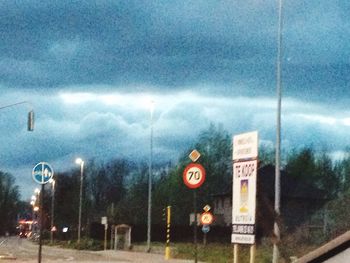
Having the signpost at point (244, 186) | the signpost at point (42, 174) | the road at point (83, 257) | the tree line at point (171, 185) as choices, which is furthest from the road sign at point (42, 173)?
the tree line at point (171, 185)

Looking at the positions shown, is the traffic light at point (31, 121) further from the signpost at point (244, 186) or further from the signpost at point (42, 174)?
the signpost at point (244, 186)

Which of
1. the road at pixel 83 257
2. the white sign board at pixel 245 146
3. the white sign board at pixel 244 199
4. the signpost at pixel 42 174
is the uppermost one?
the signpost at pixel 42 174

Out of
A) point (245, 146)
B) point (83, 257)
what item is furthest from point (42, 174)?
point (83, 257)

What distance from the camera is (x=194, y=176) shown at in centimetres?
1769

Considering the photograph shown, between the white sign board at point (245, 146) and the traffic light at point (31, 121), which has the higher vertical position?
the traffic light at point (31, 121)

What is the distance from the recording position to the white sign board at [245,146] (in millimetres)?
8203

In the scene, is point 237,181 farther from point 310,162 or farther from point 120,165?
point 120,165

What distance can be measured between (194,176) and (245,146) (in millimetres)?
9291

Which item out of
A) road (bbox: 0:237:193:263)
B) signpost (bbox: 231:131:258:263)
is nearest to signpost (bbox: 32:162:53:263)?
signpost (bbox: 231:131:258:263)

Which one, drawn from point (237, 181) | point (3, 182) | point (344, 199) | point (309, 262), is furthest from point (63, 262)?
point (3, 182)

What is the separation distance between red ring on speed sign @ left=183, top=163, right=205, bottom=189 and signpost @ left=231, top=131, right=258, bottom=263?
860 centimetres

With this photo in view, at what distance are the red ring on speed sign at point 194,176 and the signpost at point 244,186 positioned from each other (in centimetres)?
860

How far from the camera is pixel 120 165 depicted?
12462cm

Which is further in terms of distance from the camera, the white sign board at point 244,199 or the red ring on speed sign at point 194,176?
the red ring on speed sign at point 194,176
